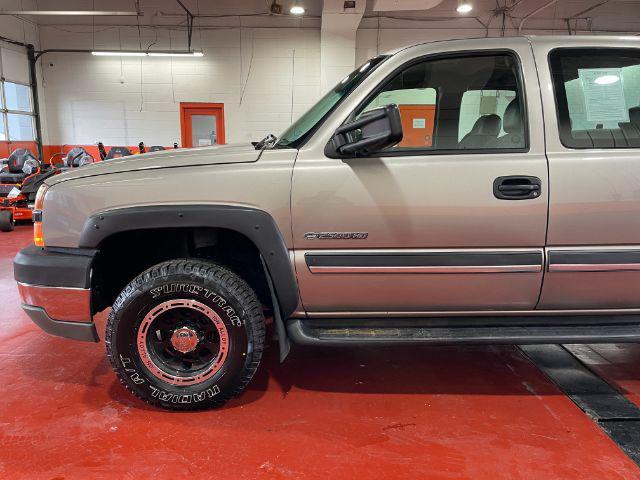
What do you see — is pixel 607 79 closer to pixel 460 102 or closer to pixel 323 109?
pixel 460 102

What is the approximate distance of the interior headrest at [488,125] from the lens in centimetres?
232

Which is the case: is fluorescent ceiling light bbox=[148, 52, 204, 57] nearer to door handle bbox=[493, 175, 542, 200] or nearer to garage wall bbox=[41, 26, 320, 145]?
garage wall bbox=[41, 26, 320, 145]

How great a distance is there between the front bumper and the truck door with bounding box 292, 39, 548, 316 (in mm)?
1063

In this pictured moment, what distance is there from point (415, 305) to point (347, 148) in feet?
2.80

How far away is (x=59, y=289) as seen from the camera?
6.86ft

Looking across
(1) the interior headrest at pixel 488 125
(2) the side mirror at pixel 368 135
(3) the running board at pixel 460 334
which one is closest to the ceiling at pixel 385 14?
(1) the interior headrest at pixel 488 125

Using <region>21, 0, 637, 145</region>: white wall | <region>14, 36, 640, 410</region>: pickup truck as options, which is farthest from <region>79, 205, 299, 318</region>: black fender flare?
<region>21, 0, 637, 145</region>: white wall

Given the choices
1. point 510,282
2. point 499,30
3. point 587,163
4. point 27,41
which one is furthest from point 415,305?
point 27,41

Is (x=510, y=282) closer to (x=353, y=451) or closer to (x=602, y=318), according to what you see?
(x=602, y=318)

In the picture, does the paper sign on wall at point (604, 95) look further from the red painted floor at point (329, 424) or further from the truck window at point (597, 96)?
the red painted floor at point (329, 424)

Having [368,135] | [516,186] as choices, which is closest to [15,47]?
[368,135]

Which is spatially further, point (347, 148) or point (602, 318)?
point (602, 318)

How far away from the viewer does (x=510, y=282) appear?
6.82ft

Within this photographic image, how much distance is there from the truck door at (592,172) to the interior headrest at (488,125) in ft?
Result: 0.97
